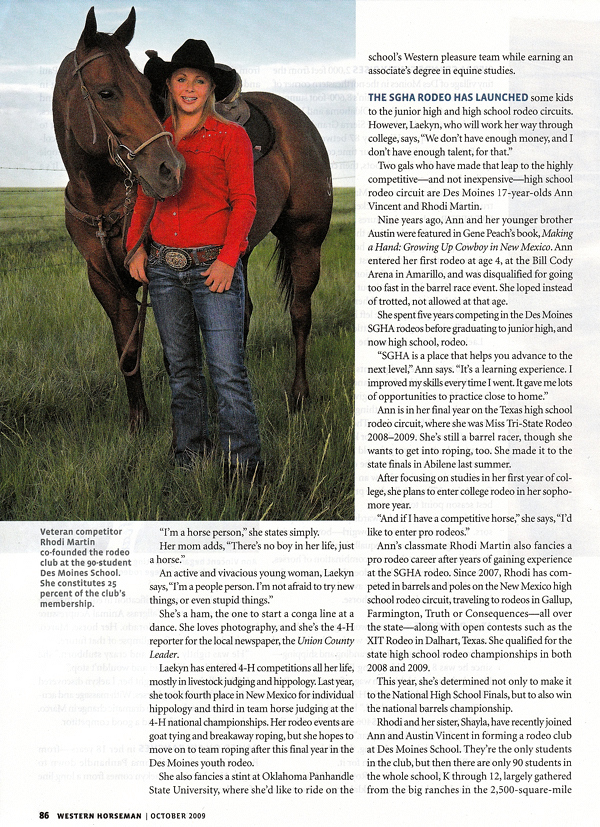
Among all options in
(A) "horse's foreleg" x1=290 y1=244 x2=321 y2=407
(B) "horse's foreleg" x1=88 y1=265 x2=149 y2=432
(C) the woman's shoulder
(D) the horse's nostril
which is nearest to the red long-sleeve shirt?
(C) the woman's shoulder

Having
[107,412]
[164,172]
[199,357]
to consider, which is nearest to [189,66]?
[164,172]

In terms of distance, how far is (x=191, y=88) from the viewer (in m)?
2.52

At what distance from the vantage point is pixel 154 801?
2410 mm

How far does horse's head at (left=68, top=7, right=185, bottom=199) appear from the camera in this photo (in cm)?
246

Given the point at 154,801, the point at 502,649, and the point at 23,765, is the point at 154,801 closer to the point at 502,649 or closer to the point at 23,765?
the point at 23,765

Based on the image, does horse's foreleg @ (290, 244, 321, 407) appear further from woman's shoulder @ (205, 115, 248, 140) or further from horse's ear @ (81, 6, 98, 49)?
horse's ear @ (81, 6, 98, 49)

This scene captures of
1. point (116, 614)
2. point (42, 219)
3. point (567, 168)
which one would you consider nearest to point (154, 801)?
point (116, 614)

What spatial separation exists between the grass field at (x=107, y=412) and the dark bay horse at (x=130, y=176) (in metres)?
0.22

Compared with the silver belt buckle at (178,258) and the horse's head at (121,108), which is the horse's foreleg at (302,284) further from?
the horse's head at (121,108)

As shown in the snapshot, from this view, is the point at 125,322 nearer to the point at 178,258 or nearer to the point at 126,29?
the point at 178,258

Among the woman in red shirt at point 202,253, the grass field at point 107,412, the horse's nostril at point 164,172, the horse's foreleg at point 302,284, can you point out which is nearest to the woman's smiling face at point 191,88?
the woman in red shirt at point 202,253

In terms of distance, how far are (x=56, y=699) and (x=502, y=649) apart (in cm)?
173

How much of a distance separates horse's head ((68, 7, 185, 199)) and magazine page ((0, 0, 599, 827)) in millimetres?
12

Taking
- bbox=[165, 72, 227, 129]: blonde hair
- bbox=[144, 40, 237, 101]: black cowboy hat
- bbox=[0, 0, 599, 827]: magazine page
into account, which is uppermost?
bbox=[144, 40, 237, 101]: black cowboy hat
